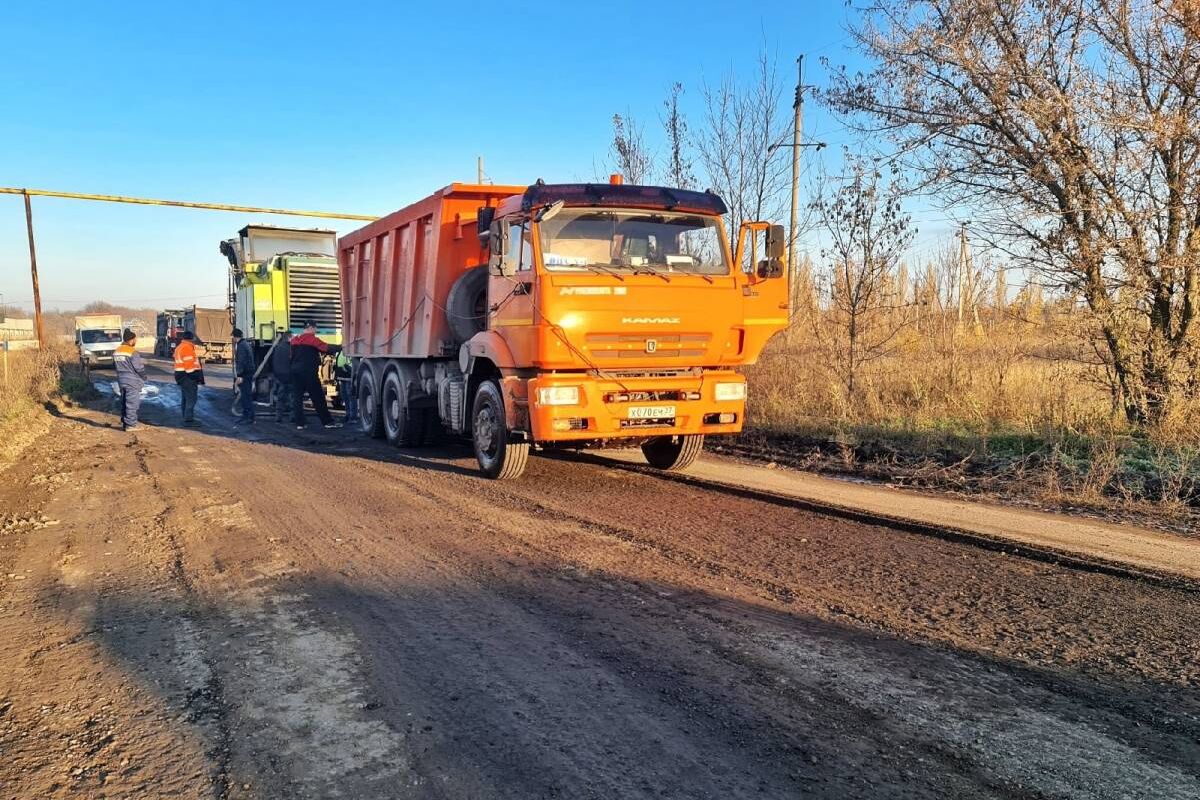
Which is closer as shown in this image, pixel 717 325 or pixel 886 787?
pixel 886 787

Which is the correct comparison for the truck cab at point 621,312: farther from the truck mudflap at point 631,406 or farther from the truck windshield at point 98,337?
the truck windshield at point 98,337

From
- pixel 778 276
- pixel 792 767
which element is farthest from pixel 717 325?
pixel 792 767

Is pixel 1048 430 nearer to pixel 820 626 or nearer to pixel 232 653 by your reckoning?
pixel 820 626

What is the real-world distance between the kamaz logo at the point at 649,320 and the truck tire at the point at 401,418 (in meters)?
4.59

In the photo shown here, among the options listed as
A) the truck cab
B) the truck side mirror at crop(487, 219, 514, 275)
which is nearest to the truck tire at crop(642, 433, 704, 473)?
the truck cab

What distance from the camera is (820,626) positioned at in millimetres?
4098

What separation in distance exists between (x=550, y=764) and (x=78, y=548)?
186 inches

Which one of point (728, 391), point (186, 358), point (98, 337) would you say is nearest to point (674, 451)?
point (728, 391)

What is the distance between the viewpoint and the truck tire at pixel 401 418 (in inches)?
435

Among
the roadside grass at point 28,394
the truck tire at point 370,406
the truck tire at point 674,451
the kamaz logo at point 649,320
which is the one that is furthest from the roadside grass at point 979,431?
the roadside grass at point 28,394

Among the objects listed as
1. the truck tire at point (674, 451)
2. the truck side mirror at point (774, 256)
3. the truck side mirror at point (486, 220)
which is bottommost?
the truck tire at point (674, 451)

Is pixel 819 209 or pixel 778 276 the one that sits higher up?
pixel 819 209

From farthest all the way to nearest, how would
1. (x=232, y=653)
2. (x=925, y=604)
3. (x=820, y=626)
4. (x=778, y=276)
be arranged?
(x=778, y=276), (x=925, y=604), (x=820, y=626), (x=232, y=653)

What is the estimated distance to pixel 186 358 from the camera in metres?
14.4
